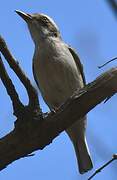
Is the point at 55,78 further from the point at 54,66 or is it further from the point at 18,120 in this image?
the point at 18,120

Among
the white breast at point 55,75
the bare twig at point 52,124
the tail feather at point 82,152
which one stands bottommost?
the tail feather at point 82,152

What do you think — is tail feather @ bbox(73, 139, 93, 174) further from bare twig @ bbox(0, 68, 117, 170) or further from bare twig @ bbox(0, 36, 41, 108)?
bare twig @ bbox(0, 36, 41, 108)

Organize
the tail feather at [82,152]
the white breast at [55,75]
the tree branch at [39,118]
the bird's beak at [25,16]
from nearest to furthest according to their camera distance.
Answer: the tree branch at [39,118], the white breast at [55,75], the tail feather at [82,152], the bird's beak at [25,16]

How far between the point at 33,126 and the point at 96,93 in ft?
1.57

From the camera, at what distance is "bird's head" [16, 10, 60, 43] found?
18.8 feet

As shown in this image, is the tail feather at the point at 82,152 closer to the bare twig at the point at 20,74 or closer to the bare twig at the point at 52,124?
the bare twig at the point at 52,124

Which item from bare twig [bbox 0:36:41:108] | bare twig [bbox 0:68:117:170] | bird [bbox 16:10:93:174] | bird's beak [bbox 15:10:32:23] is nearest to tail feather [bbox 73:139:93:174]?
bird [bbox 16:10:93:174]

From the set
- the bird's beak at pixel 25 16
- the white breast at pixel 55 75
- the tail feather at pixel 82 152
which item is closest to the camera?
the white breast at pixel 55 75

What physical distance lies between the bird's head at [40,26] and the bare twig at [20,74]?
2.70 meters

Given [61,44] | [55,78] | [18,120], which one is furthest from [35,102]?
[61,44]

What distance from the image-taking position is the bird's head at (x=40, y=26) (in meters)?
5.72

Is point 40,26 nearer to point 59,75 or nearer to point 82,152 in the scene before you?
point 59,75

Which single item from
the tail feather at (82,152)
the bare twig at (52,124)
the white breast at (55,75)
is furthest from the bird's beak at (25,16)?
the bare twig at (52,124)

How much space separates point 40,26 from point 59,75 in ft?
3.68
